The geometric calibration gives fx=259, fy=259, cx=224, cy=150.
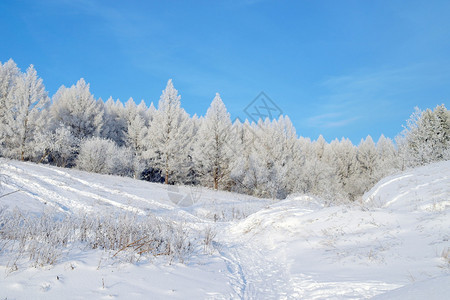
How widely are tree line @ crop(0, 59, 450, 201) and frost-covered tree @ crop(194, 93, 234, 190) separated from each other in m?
0.11

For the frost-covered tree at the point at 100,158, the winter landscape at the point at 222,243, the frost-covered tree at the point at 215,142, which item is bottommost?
the winter landscape at the point at 222,243

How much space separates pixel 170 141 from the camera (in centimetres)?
2905

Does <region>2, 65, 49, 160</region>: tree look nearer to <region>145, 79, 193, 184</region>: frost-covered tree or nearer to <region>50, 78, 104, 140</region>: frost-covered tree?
<region>50, 78, 104, 140</region>: frost-covered tree

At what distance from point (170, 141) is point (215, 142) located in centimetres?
505

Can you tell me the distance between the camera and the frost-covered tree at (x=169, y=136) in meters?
29.4

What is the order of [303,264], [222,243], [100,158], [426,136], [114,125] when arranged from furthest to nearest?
[114,125]
[100,158]
[426,136]
[222,243]
[303,264]

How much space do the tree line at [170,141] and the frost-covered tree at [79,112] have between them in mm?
111

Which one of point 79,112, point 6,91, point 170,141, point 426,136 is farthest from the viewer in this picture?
point 79,112

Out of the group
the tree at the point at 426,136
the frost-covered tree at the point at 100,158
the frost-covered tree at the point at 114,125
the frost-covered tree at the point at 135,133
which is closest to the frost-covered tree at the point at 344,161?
the tree at the point at 426,136

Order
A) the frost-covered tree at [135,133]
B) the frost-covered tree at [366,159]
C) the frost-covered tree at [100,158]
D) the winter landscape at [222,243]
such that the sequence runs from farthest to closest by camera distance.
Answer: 1. the frost-covered tree at [366,159]
2. the frost-covered tree at [135,133]
3. the frost-covered tree at [100,158]
4. the winter landscape at [222,243]

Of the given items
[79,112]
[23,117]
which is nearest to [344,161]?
[79,112]

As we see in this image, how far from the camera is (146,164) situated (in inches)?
1336

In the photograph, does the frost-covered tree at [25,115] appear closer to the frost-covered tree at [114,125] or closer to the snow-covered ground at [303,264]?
the frost-covered tree at [114,125]

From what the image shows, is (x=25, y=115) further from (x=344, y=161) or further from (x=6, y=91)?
(x=344, y=161)
